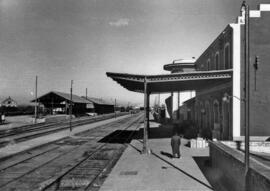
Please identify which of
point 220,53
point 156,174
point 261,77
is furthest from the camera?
point 220,53

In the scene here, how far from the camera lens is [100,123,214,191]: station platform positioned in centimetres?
928

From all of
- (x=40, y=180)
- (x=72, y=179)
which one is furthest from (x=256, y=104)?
(x=40, y=180)

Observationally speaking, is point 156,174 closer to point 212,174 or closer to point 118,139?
point 212,174

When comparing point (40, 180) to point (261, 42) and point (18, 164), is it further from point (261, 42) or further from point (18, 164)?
point (261, 42)

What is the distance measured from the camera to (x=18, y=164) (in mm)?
13422

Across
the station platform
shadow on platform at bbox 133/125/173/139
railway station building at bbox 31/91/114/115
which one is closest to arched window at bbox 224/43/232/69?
the station platform

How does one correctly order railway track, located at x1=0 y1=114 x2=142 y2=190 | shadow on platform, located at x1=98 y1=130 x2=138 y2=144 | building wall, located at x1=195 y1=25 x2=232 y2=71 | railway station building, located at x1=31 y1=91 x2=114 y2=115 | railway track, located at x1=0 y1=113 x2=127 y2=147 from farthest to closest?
railway station building, located at x1=31 y1=91 x2=114 y2=115 < shadow on platform, located at x1=98 y1=130 x2=138 y2=144 < railway track, located at x1=0 y1=113 x2=127 y2=147 < building wall, located at x1=195 y1=25 x2=232 y2=71 < railway track, located at x1=0 y1=114 x2=142 y2=190

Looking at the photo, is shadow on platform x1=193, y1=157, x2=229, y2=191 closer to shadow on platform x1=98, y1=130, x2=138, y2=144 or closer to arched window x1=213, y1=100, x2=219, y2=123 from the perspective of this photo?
arched window x1=213, y1=100, x2=219, y2=123

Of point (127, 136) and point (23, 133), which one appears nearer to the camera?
point (127, 136)

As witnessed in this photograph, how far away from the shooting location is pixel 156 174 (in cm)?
1095

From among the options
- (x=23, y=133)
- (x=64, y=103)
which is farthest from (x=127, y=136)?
(x=64, y=103)

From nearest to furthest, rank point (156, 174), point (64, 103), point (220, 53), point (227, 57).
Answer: point (156, 174)
point (227, 57)
point (220, 53)
point (64, 103)

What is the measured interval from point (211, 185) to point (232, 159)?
4.00 ft

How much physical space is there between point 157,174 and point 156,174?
1.6 inches
